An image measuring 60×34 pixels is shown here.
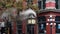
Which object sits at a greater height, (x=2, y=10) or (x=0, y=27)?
(x=2, y=10)

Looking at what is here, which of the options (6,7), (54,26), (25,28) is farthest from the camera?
(25,28)

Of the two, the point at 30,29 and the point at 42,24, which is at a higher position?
the point at 42,24

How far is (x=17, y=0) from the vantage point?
2358cm

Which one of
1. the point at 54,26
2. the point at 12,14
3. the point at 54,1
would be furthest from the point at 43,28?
the point at 12,14

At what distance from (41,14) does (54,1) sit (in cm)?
237

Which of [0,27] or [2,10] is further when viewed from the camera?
[0,27]

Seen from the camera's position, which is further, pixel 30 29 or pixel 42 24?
pixel 30 29

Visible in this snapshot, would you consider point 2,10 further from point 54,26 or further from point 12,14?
point 54,26

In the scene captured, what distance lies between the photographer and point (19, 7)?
23.4 m

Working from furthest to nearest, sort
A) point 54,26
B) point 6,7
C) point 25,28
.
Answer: point 25,28, point 54,26, point 6,7

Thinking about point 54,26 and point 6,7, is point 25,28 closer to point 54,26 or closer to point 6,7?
point 54,26

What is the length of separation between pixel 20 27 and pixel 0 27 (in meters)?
2.70

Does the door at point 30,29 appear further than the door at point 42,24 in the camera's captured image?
Yes

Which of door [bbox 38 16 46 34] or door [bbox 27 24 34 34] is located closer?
door [bbox 38 16 46 34]
